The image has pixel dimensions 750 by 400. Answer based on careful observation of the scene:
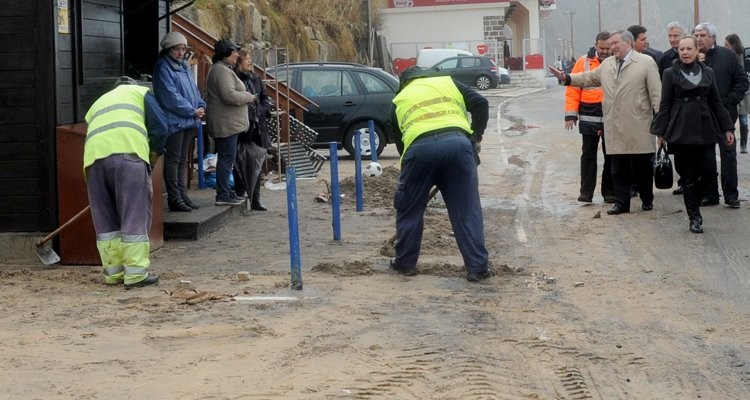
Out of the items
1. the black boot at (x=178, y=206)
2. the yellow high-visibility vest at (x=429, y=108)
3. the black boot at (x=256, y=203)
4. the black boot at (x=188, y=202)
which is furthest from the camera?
the black boot at (x=256, y=203)

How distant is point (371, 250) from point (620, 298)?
2976 mm

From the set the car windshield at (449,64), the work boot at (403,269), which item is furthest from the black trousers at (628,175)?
the car windshield at (449,64)

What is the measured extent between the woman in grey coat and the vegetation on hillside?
13460 mm

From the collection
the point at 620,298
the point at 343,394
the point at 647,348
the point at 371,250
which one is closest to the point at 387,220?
the point at 371,250

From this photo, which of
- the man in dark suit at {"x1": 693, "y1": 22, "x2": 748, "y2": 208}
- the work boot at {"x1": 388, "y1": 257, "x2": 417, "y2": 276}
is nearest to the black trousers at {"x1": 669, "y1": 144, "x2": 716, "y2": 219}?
the man in dark suit at {"x1": 693, "y1": 22, "x2": 748, "y2": 208}

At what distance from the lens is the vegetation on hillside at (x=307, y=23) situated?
96.8ft

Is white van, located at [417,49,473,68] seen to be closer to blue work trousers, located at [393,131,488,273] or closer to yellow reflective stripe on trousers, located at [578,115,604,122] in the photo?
yellow reflective stripe on trousers, located at [578,115,604,122]

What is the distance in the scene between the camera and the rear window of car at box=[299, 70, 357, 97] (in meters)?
20.7

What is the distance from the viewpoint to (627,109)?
509 inches

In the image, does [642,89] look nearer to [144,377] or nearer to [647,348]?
[647,348]

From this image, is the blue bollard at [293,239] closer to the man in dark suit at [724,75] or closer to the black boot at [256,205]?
the black boot at [256,205]

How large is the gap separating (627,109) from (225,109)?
13.7 feet

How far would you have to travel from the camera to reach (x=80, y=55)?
10.9m

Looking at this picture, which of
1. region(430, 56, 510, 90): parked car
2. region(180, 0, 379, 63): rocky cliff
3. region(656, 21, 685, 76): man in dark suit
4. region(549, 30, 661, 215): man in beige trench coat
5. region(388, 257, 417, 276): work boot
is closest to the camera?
region(388, 257, 417, 276): work boot
